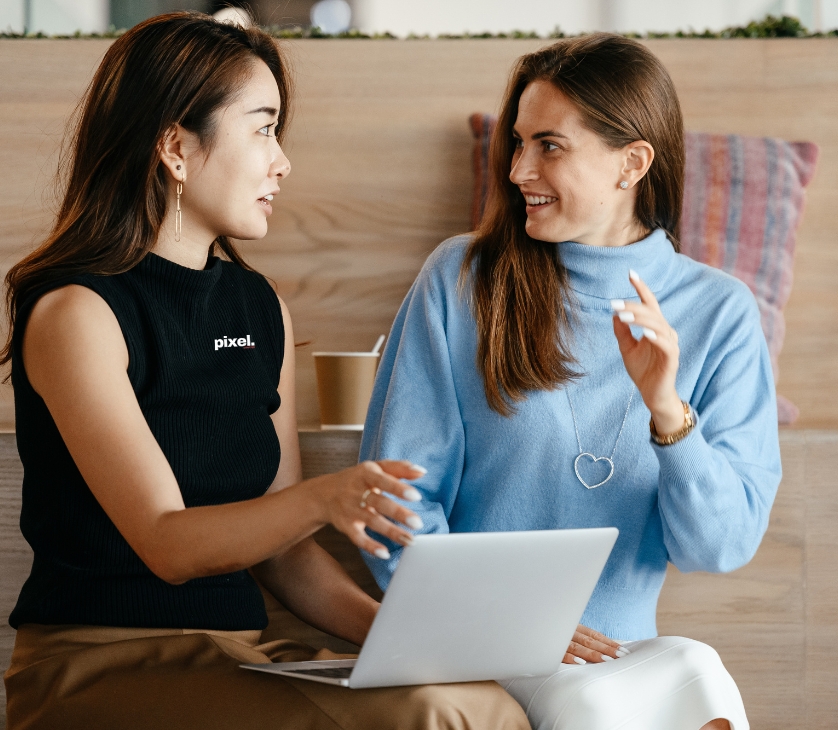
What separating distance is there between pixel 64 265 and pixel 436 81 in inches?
32.9

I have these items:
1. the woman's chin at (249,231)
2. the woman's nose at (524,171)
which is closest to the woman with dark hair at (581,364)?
the woman's nose at (524,171)

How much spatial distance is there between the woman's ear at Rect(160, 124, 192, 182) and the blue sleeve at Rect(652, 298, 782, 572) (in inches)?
24.1

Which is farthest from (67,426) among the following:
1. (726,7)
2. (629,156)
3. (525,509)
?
(726,7)

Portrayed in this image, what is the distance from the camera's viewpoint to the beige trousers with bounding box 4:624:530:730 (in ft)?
2.76

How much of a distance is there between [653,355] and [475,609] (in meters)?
0.38

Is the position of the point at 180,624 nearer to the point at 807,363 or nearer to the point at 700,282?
the point at 700,282

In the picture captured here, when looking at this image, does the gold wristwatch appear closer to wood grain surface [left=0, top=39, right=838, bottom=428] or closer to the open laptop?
the open laptop

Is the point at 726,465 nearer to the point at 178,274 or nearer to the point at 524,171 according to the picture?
the point at 524,171

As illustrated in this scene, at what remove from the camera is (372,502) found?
742mm

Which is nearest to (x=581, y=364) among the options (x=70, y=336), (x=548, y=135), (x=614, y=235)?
(x=614, y=235)

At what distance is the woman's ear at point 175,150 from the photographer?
1.06 m

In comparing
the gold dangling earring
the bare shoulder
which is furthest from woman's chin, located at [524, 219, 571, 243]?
the bare shoulder

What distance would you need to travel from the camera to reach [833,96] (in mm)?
1670

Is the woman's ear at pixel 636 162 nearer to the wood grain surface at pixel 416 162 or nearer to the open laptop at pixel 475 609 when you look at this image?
the wood grain surface at pixel 416 162
